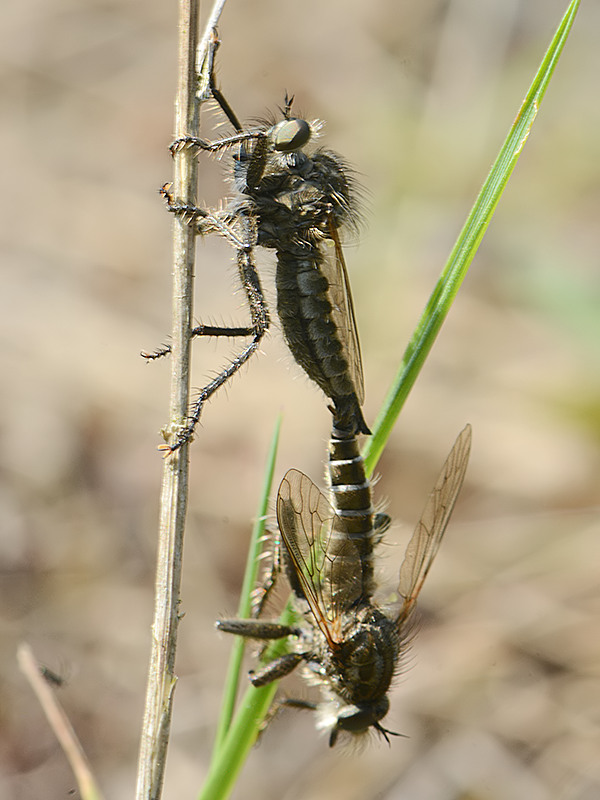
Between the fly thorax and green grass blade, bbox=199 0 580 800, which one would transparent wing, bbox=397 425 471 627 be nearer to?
the fly thorax

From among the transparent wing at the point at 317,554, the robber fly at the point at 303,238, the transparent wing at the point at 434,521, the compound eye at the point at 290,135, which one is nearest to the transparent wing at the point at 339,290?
the robber fly at the point at 303,238

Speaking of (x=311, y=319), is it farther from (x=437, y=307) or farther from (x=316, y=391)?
(x=316, y=391)

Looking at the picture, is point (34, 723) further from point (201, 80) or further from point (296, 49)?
point (296, 49)

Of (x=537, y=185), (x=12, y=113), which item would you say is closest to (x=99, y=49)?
(x=12, y=113)

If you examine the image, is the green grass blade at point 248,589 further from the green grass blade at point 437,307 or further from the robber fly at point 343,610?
the robber fly at point 343,610

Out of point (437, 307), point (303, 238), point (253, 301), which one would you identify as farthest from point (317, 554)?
point (303, 238)

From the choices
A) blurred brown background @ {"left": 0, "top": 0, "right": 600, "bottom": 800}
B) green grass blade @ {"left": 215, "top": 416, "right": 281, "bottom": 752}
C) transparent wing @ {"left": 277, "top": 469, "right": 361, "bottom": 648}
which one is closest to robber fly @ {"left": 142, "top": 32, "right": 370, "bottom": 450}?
blurred brown background @ {"left": 0, "top": 0, "right": 600, "bottom": 800}
